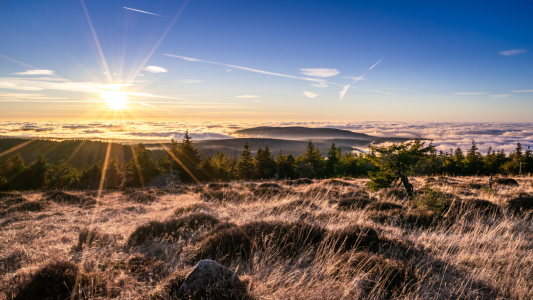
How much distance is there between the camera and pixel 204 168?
44.1m

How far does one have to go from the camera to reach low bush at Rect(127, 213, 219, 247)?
5559 millimetres

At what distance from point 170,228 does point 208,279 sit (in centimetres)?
378

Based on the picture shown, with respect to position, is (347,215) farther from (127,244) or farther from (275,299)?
(127,244)

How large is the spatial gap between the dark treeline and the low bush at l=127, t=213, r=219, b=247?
31555mm

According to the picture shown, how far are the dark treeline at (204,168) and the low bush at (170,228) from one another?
31555 millimetres

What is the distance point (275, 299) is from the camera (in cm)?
290

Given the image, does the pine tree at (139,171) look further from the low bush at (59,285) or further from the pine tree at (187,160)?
the low bush at (59,285)

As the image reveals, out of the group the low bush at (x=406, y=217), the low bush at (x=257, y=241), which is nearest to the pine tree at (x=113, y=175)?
the low bush at (x=257, y=241)

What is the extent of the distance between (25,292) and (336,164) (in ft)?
208

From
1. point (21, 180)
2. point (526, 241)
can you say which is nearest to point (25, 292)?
point (526, 241)

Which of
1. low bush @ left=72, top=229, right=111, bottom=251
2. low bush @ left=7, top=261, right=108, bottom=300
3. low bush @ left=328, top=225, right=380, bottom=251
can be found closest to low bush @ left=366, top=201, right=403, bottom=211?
low bush @ left=328, top=225, right=380, bottom=251

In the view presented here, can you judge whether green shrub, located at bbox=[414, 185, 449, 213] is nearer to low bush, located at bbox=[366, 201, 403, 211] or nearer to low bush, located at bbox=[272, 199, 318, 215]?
low bush, located at bbox=[366, 201, 403, 211]

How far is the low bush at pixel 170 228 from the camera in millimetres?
5559

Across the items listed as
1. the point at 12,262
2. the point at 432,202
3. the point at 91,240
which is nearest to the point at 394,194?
the point at 432,202
